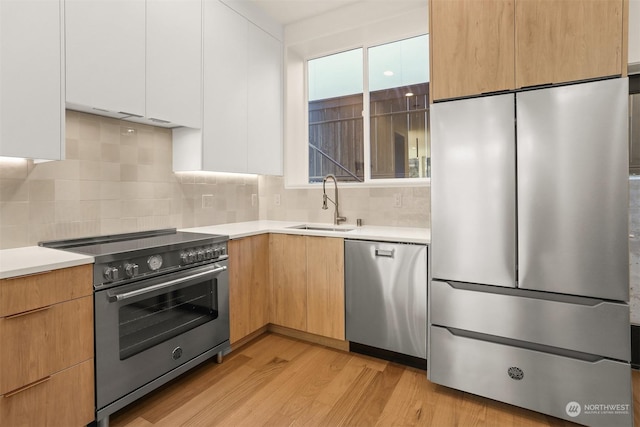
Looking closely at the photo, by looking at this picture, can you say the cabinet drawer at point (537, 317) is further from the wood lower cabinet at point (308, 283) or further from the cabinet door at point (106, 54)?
the cabinet door at point (106, 54)

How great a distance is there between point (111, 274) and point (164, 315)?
1.49ft

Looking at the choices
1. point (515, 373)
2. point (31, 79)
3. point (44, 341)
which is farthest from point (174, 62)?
point (515, 373)

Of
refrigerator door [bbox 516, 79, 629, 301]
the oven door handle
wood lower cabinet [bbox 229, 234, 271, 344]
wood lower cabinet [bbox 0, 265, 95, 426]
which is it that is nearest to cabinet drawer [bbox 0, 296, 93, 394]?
wood lower cabinet [bbox 0, 265, 95, 426]

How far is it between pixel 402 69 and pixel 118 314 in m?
2.87

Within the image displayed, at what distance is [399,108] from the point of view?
3119mm

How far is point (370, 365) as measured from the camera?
2395 millimetres

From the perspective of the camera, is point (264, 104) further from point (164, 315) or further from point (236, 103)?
point (164, 315)

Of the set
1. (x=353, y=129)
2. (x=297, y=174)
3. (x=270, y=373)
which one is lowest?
(x=270, y=373)

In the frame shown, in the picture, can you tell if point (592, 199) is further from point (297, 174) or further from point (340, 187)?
point (297, 174)

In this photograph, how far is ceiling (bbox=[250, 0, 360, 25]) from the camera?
299 cm

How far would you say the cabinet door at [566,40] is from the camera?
164 centimetres

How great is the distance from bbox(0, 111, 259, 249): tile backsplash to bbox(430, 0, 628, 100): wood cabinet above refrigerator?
202cm

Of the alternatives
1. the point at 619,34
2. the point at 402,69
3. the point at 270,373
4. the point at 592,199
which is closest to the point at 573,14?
the point at 619,34

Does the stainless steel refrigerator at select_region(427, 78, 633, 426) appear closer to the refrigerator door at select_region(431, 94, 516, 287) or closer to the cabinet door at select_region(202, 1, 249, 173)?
the refrigerator door at select_region(431, 94, 516, 287)
